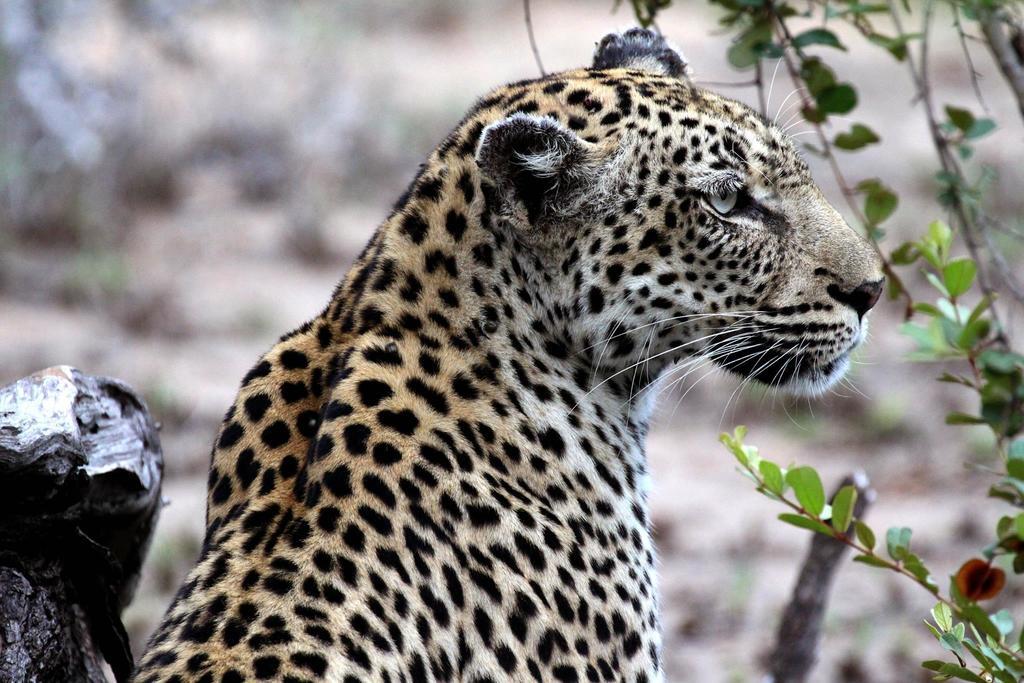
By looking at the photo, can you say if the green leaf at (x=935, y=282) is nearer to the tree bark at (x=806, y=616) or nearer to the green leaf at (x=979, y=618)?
the green leaf at (x=979, y=618)

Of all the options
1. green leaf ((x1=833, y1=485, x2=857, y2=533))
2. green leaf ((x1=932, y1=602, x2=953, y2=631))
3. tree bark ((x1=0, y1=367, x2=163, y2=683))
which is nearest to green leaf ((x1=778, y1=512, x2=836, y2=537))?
green leaf ((x1=833, y1=485, x2=857, y2=533))

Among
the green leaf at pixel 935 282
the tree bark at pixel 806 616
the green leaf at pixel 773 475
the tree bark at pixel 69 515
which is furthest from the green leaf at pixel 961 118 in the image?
the tree bark at pixel 69 515

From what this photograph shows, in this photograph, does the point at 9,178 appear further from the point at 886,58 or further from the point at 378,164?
the point at 886,58

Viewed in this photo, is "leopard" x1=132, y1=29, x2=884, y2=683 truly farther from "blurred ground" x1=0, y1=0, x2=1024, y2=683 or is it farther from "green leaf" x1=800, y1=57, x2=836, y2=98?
"blurred ground" x1=0, y1=0, x2=1024, y2=683

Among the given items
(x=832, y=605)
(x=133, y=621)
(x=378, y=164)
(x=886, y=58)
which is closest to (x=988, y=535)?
(x=832, y=605)

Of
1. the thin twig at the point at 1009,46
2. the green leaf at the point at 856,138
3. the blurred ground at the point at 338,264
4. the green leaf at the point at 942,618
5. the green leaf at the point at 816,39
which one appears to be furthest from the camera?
the blurred ground at the point at 338,264

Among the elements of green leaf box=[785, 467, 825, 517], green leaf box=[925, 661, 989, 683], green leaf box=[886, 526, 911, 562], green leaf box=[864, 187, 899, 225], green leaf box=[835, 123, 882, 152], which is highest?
green leaf box=[835, 123, 882, 152]

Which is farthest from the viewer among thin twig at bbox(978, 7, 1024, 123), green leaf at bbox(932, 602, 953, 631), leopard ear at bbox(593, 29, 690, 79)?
leopard ear at bbox(593, 29, 690, 79)

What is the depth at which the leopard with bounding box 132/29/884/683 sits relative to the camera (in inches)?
147

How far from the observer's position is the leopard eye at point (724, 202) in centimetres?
441

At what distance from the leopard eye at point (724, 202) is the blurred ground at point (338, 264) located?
229 centimetres

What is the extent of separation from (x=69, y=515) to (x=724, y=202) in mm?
2142

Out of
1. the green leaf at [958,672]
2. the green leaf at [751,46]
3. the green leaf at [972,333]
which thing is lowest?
the green leaf at [958,672]

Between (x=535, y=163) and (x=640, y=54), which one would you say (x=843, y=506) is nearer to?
(x=535, y=163)
